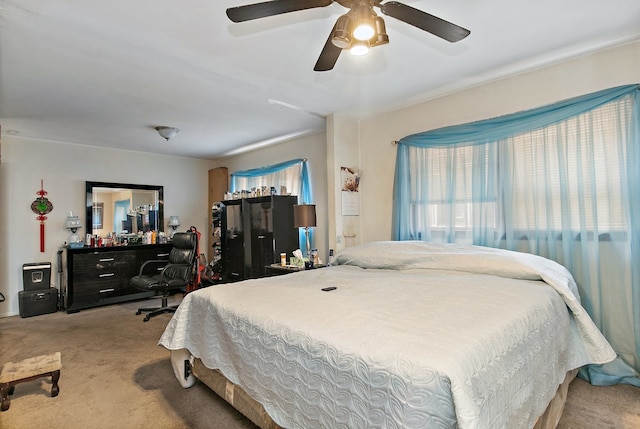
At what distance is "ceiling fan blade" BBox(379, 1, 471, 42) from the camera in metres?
1.58

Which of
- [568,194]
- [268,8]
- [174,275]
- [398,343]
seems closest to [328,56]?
[268,8]

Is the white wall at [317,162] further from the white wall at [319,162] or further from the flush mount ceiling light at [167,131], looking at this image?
the flush mount ceiling light at [167,131]

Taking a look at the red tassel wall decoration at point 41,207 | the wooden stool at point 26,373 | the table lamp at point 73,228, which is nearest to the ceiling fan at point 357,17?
the wooden stool at point 26,373

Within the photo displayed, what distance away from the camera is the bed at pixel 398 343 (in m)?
1.07

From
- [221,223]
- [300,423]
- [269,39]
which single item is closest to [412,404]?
[300,423]

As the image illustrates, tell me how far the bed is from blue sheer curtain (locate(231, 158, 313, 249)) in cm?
233

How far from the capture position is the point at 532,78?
9.12 feet

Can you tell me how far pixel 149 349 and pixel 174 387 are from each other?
92cm

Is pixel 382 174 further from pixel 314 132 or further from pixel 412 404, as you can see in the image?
pixel 412 404

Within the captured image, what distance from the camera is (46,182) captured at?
477 cm

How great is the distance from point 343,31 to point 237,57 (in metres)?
1.29

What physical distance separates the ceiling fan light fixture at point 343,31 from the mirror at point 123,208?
4.99 meters

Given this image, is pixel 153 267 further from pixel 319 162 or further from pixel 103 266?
pixel 319 162

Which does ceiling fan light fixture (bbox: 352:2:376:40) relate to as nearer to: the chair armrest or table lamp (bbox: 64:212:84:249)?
the chair armrest
